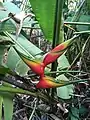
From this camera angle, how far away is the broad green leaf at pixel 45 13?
0.63 m

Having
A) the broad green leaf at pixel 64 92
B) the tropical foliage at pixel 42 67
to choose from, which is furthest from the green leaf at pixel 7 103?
the broad green leaf at pixel 64 92

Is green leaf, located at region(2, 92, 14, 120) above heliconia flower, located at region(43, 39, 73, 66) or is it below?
below

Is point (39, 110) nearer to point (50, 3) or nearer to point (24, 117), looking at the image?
point (24, 117)

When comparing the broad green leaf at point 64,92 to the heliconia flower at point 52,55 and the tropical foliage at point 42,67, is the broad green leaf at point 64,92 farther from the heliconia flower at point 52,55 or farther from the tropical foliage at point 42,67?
the heliconia flower at point 52,55

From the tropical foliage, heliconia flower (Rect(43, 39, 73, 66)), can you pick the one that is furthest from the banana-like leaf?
heliconia flower (Rect(43, 39, 73, 66))

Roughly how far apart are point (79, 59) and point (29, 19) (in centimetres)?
24

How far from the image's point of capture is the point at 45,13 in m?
0.64

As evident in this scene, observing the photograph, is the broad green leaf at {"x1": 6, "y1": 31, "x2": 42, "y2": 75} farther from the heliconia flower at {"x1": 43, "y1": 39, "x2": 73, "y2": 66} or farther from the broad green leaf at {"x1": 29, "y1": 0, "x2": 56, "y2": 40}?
the heliconia flower at {"x1": 43, "y1": 39, "x2": 73, "y2": 66}

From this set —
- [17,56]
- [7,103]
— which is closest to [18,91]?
[7,103]

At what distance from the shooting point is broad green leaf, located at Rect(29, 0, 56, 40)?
63cm

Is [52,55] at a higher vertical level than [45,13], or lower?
lower

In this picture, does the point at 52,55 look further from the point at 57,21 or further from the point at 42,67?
the point at 57,21

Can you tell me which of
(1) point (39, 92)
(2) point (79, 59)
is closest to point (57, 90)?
(1) point (39, 92)

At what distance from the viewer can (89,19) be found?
90 centimetres
